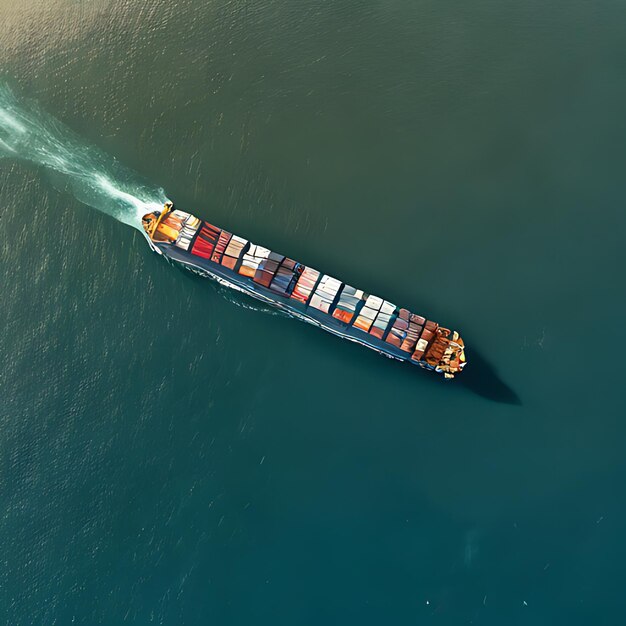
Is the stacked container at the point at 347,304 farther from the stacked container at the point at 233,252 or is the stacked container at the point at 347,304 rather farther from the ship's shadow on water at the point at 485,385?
the ship's shadow on water at the point at 485,385

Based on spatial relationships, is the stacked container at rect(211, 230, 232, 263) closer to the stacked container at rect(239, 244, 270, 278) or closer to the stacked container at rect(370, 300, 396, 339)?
the stacked container at rect(239, 244, 270, 278)

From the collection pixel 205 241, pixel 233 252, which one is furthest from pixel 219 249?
pixel 205 241

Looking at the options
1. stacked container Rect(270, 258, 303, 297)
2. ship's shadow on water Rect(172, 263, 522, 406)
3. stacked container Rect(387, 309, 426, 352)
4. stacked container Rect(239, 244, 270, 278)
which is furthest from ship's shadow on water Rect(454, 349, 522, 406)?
stacked container Rect(239, 244, 270, 278)

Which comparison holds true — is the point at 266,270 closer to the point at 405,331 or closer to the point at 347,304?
the point at 347,304

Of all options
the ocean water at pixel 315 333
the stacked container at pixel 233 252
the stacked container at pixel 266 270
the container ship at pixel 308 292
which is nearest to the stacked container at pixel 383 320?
the container ship at pixel 308 292

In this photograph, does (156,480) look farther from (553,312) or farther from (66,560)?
(553,312)
